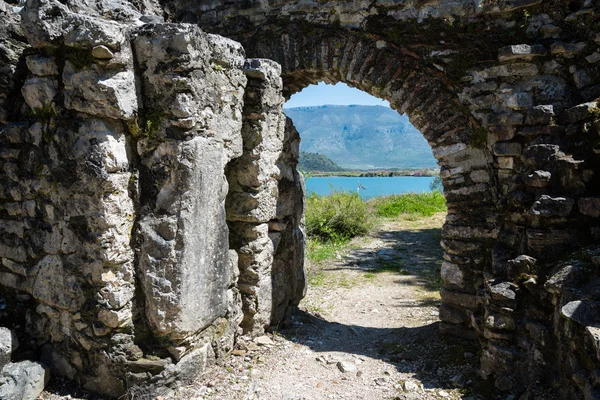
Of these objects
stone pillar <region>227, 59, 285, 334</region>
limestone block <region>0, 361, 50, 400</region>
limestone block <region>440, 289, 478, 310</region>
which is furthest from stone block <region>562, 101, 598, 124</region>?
limestone block <region>0, 361, 50, 400</region>

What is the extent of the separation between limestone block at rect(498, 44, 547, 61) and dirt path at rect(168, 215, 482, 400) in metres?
2.49

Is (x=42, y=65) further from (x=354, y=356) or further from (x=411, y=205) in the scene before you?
(x=411, y=205)

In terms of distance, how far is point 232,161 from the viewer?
3682 mm

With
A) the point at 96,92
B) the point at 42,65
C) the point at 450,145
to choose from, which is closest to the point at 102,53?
the point at 96,92

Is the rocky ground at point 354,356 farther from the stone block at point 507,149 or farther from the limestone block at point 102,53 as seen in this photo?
the limestone block at point 102,53

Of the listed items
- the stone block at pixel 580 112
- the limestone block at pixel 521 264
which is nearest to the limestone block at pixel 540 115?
the stone block at pixel 580 112

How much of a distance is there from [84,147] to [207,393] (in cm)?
180

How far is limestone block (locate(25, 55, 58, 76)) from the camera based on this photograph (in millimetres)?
2738

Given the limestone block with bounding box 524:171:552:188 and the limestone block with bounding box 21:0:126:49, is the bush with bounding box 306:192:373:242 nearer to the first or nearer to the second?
the limestone block with bounding box 524:171:552:188

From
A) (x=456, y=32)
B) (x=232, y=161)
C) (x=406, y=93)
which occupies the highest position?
(x=456, y=32)

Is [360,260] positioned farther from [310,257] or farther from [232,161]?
[232,161]

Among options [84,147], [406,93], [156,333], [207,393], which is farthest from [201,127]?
[406,93]

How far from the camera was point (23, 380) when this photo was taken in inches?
114

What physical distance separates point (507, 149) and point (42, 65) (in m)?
3.41
